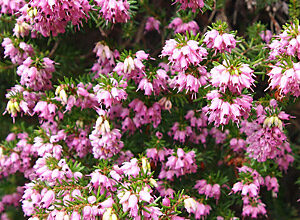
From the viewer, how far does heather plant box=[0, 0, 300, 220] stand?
8.29 ft

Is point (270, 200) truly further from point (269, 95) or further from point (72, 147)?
point (72, 147)

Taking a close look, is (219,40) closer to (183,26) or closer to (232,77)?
(232,77)

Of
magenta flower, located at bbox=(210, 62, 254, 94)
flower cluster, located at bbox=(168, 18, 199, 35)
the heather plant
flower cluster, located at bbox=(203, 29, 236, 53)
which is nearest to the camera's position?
magenta flower, located at bbox=(210, 62, 254, 94)

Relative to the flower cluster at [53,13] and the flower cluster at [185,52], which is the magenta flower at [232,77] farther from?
the flower cluster at [53,13]

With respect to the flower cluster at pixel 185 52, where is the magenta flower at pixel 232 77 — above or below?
below

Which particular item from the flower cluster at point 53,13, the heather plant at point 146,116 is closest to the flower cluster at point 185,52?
the heather plant at point 146,116

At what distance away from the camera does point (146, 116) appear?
323cm

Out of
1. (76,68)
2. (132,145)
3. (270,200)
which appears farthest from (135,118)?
(270,200)

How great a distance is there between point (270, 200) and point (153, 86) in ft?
7.53

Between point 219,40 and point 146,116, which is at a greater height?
point 219,40

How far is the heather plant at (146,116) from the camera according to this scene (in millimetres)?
2527

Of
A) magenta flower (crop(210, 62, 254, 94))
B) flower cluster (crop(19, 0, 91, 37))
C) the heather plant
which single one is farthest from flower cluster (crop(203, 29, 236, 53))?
flower cluster (crop(19, 0, 91, 37))

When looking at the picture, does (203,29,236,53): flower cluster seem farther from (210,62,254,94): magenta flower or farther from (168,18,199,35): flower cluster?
(168,18,199,35): flower cluster

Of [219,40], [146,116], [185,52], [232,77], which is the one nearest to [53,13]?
[185,52]
